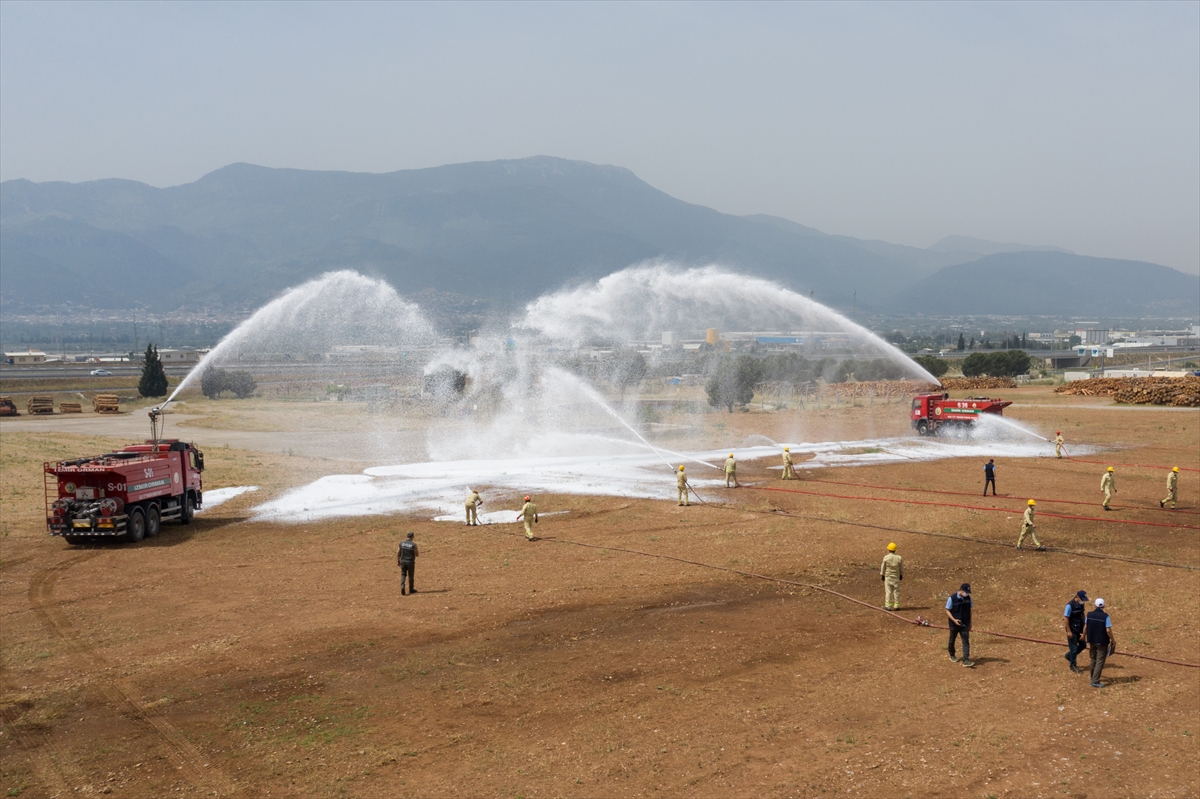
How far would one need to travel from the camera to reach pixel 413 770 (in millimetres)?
13047

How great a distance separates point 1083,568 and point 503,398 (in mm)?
46522

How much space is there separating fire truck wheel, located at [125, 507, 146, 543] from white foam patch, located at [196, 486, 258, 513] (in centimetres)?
504

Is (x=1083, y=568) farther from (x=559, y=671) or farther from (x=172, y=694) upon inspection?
(x=172, y=694)

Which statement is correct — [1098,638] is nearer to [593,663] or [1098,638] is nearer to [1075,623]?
[1075,623]

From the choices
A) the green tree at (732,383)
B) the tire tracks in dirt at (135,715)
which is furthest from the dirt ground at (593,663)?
the green tree at (732,383)

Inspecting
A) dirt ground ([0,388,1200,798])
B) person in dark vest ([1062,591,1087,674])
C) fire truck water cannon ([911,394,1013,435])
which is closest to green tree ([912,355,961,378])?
fire truck water cannon ([911,394,1013,435])

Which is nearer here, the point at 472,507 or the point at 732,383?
the point at 472,507

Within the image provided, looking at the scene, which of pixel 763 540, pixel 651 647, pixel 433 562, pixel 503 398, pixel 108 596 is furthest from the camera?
pixel 503 398

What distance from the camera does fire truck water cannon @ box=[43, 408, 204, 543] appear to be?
27.6 meters

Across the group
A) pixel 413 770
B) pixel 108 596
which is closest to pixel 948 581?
pixel 413 770

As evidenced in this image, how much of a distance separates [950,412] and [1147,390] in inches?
1224

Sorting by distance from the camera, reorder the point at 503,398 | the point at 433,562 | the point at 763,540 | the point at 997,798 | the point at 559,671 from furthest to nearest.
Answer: the point at 503,398, the point at 763,540, the point at 433,562, the point at 559,671, the point at 997,798

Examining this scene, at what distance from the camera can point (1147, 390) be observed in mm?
74500

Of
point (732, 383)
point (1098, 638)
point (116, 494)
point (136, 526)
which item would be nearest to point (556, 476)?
point (136, 526)
